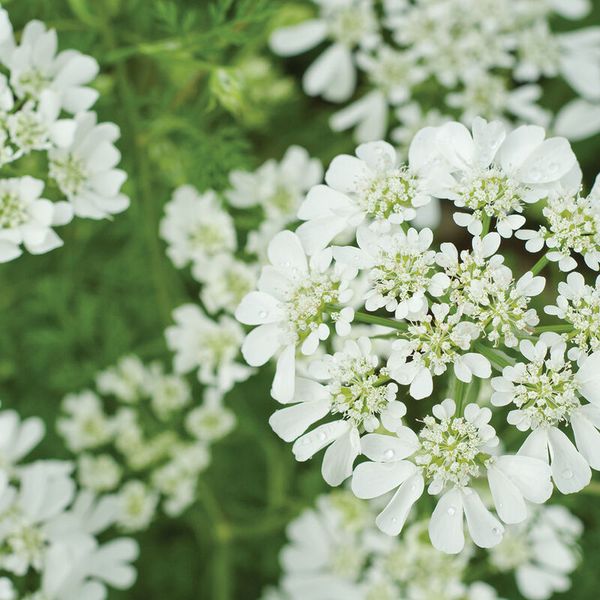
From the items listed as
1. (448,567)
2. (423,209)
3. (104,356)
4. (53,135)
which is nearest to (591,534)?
(448,567)

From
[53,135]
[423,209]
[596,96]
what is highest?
[53,135]

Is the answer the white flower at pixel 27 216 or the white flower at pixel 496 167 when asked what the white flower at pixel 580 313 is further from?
the white flower at pixel 27 216

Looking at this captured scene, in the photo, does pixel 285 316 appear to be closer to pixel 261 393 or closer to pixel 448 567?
pixel 448 567

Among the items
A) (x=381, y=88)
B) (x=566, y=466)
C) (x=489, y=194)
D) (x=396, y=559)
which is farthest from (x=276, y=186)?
(x=566, y=466)

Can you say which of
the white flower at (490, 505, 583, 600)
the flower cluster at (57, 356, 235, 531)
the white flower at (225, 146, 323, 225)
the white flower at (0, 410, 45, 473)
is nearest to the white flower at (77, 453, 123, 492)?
the flower cluster at (57, 356, 235, 531)

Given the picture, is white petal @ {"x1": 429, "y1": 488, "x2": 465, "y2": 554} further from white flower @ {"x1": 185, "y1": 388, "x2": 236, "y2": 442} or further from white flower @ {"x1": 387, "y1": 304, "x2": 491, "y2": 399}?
white flower @ {"x1": 185, "y1": 388, "x2": 236, "y2": 442}

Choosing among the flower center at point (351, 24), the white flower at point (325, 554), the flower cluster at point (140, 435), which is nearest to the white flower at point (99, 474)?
the flower cluster at point (140, 435)
